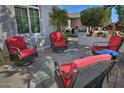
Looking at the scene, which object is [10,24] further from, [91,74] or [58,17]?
[91,74]

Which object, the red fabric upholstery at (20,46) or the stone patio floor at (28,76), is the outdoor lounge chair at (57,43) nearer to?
the red fabric upholstery at (20,46)

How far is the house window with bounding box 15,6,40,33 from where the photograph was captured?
602 cm

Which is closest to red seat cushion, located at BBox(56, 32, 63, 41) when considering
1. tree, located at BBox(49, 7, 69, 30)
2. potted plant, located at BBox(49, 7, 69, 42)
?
potted plant, located at BBox(49, 7, 69, 42)

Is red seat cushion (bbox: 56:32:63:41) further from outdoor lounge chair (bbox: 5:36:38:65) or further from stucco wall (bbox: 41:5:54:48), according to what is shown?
outdoor lounge chair (bbox: 5:36:38:65)

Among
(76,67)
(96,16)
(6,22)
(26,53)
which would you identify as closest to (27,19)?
(6,22)

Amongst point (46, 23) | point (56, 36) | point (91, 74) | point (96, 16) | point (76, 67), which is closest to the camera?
point (76, 67)

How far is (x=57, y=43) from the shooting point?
21.0 feet

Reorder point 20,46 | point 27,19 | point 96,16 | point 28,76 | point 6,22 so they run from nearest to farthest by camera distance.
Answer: point 28,76 < point 20,46 < point 6,22 < point 27,19 < point 96,16

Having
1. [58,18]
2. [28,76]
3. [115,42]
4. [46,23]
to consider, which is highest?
[58,18]

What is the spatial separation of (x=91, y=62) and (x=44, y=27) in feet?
19.1

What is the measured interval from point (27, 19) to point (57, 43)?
181cm

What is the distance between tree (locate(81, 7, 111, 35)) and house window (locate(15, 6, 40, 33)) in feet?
10.6

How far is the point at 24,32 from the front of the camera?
6.33 m
